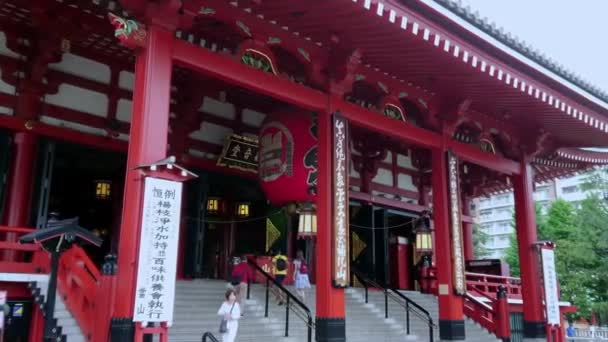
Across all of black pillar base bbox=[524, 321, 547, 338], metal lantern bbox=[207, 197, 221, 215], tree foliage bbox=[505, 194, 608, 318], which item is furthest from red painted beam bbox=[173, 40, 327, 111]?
tree foliage bbox=[505, 194, 608, 318]

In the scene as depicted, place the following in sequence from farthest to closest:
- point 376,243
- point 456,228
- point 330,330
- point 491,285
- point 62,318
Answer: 1. point 376,243
2. point 491,285
3. point 456,228
4. point 330,330
5. point 62,318

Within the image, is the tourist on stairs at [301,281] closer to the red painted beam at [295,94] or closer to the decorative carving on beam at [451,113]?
the red painted beam at [295,94]

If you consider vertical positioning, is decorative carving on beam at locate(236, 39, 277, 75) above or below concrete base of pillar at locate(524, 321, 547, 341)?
above

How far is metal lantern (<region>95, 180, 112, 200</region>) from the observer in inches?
488

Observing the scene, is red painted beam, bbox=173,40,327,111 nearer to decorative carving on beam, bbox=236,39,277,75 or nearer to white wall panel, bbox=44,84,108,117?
decorative carving on beam, bbox=236,39,277,75

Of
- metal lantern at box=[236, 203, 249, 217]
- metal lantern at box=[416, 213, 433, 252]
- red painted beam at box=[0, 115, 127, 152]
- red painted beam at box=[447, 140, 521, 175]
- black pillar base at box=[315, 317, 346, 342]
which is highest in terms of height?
red painted beam at box=[447, 140, 521, 175]

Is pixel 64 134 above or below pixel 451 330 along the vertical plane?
above

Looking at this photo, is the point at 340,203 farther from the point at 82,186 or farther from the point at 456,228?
the point at 82,186

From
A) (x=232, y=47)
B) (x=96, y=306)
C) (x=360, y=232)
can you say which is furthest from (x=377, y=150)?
(x=96, y=306)

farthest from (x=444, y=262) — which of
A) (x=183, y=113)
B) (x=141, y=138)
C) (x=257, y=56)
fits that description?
(x=141, y=138)

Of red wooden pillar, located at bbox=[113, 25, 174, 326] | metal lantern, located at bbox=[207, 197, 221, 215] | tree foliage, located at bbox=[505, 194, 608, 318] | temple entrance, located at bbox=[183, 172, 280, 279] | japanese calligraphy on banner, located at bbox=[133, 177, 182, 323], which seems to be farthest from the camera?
tree foliage, located at bbox=[505, 194, 608, 318]

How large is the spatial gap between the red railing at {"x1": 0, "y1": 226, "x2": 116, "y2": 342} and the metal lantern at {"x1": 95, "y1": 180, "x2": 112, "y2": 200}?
4296 mm

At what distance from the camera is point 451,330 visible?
34.6 feet

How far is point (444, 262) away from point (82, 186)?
368 inches
